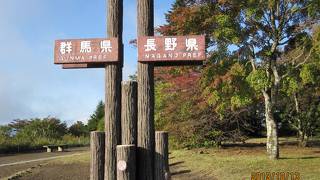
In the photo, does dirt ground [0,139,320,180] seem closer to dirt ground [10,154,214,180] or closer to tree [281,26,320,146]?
dirt ground [10,154,214,180]

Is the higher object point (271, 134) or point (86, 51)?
point (86, 51)

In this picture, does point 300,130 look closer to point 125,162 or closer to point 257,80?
point 257,80

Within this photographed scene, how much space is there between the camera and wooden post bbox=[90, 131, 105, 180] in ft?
25.7

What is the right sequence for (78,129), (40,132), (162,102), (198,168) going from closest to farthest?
(198,168), (162,102), (40,132), (78,129)

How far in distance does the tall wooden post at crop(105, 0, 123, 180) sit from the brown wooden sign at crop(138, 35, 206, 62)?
48cm

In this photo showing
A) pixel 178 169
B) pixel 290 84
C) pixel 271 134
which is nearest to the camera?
pixel 178 169

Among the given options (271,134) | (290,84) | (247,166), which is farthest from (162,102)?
(247,166)

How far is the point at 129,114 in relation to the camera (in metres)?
7.73

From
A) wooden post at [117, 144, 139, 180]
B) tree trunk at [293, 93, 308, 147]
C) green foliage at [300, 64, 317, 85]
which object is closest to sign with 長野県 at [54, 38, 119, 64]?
wooden post at [117, 144, 139, 180]

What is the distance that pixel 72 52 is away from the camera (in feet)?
25.8

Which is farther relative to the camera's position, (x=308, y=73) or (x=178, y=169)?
(x=308, y=73)

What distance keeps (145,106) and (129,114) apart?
0.29 metres

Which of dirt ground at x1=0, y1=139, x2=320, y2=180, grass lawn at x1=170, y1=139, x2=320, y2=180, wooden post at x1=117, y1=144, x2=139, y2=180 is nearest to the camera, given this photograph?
wooden post at x1=117, y1=144, x2=139, y2=180

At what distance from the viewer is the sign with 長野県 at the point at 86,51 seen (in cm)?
780
